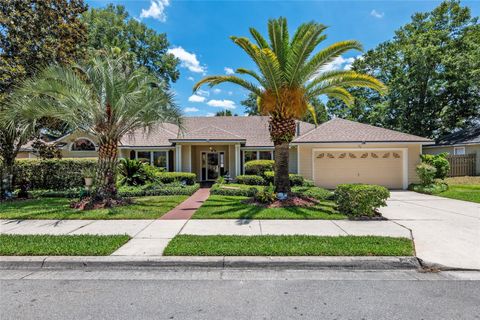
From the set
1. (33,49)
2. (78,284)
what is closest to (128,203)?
(78,284)

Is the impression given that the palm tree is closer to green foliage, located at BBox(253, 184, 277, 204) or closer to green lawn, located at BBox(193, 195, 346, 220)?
green lawn, located at BBox(193, 195, 346, 220)

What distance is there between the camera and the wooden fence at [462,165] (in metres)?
19.5

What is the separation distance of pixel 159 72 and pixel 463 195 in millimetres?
32429

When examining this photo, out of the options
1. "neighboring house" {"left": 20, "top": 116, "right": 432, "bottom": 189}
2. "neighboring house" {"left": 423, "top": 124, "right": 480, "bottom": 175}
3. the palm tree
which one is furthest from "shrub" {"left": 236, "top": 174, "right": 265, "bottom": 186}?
"neighboring house" {"left": 423, "top": 124, "right": 480, "bottom": 175}

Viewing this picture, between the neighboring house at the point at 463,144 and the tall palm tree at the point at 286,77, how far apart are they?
1661 centimetres

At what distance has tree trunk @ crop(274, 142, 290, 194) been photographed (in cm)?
1026

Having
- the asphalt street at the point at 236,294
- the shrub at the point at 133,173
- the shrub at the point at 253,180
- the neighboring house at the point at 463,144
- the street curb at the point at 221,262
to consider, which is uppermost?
the neighboring house at the point at 463,144

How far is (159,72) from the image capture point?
108 feet

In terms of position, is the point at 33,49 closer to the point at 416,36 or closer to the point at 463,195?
the point at 463,195

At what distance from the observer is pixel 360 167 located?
15805 millimetres

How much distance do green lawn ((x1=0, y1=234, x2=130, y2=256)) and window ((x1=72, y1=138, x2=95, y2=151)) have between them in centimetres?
1452

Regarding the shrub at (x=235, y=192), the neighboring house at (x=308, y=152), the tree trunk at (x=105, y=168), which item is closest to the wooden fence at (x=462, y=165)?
the neighboring house at (x=308, y=152)

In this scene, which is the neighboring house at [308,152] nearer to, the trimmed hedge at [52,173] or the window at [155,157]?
the window at [155,157]

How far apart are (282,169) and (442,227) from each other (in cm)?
531
